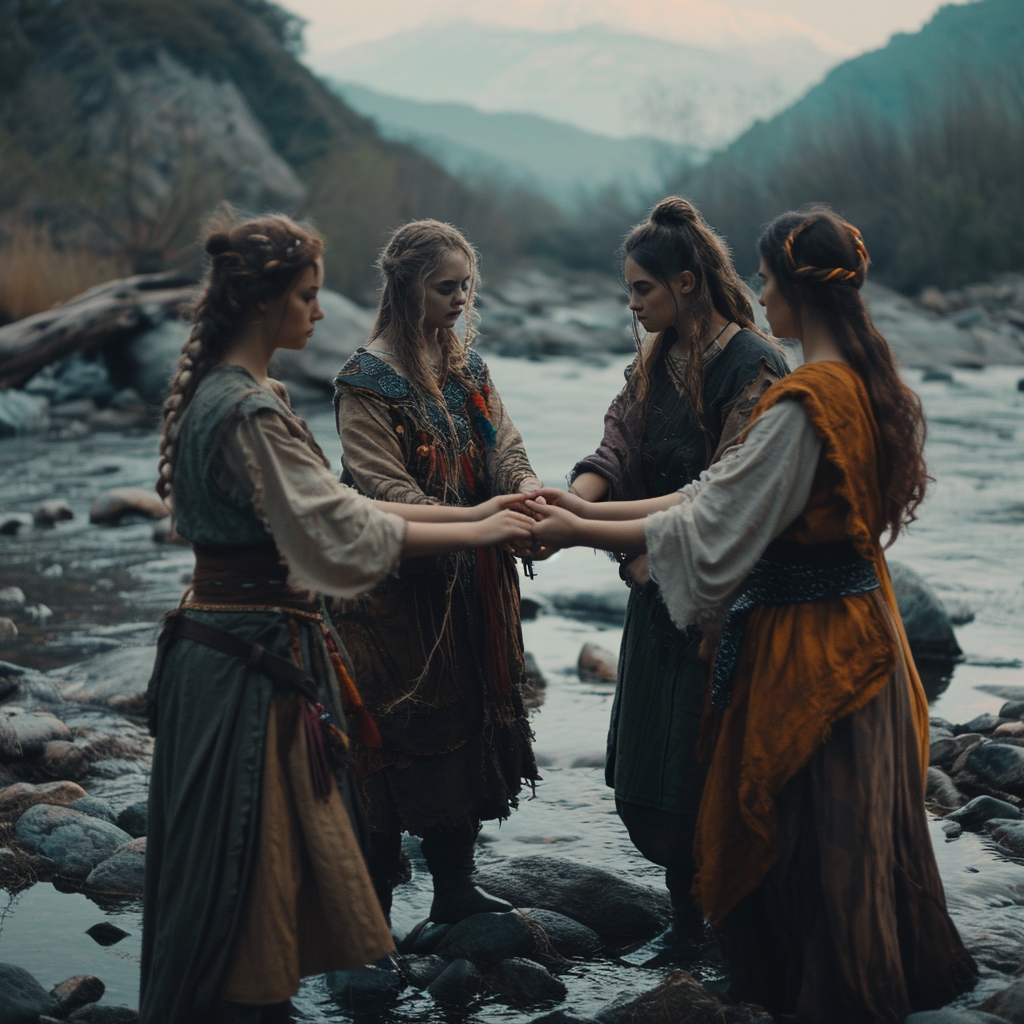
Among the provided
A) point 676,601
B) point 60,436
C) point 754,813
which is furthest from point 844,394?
point 60,436

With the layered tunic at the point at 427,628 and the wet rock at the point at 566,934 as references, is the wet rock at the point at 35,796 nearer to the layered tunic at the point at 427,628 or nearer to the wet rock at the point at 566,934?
the layered tunic at the point at 427,628

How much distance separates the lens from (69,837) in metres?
3.97

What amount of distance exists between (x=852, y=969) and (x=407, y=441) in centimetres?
165

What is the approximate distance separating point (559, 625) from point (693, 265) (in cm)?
424

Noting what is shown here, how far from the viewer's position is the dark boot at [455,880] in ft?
11.4

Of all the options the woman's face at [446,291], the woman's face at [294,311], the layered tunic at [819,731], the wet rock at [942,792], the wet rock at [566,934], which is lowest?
the wet rock at [566,934]

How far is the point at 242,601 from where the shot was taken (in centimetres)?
252

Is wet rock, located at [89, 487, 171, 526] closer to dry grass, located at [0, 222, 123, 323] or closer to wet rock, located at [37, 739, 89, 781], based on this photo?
wet rock, located at [37, 739, 89, 781]

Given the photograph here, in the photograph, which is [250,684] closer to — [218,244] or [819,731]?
[218,244]

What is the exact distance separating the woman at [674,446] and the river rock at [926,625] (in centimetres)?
343

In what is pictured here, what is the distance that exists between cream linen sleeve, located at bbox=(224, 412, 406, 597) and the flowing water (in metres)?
1.29

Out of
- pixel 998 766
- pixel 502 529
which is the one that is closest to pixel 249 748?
pixel 502 529

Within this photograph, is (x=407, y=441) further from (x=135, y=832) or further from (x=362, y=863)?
(x=135, y=832)

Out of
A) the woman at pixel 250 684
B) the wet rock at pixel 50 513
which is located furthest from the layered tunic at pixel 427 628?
the wet rock at pixel 50 513
